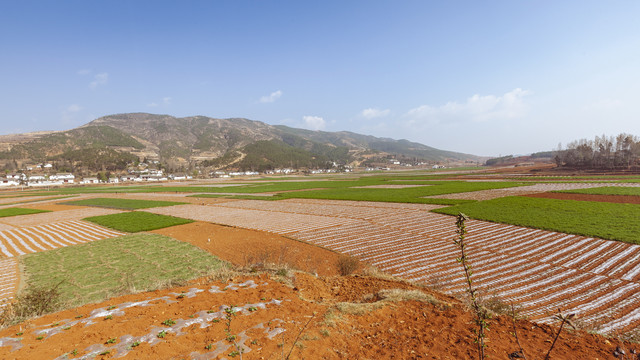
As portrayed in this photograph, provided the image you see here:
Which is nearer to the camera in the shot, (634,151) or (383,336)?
(383,336)

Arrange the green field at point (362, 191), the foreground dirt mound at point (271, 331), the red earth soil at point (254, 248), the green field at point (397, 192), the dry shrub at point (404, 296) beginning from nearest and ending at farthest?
the foreground dirt mound at point (271, 331) < the dry shrub at point (404, 296) < the red earth soil at point (254, 248) < the green field at point (397, 192) < the green field at point (362, 191)

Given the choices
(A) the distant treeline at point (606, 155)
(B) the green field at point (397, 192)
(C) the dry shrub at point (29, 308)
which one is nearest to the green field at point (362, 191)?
(B) the green field at point (397, 192)

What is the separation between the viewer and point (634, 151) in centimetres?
10350

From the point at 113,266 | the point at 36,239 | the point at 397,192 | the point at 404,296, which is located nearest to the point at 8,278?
the point at 113,266

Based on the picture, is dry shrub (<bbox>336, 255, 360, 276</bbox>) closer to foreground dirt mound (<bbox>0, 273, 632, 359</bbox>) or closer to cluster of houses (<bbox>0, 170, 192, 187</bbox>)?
A: foreground dirt mound (<bbox>0, 273, 632, 359</bbox>)

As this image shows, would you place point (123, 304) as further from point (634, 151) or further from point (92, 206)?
point (634, 151)

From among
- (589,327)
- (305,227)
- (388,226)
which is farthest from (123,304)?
(388,226)

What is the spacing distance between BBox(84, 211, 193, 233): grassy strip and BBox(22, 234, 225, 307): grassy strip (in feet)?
18.5

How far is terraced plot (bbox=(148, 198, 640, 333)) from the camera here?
11.3m

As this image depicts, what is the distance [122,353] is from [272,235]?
19.6 meters

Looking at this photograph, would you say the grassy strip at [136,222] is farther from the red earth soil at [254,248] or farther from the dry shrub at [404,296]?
the dry shrub at [404,296]

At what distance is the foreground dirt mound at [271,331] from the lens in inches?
262

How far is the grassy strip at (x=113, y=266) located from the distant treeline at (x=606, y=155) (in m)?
145

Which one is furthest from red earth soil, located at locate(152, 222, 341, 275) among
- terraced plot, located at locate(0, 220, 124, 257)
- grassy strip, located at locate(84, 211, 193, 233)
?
terraced plot, located at locate(0, 220, 124, 257)
